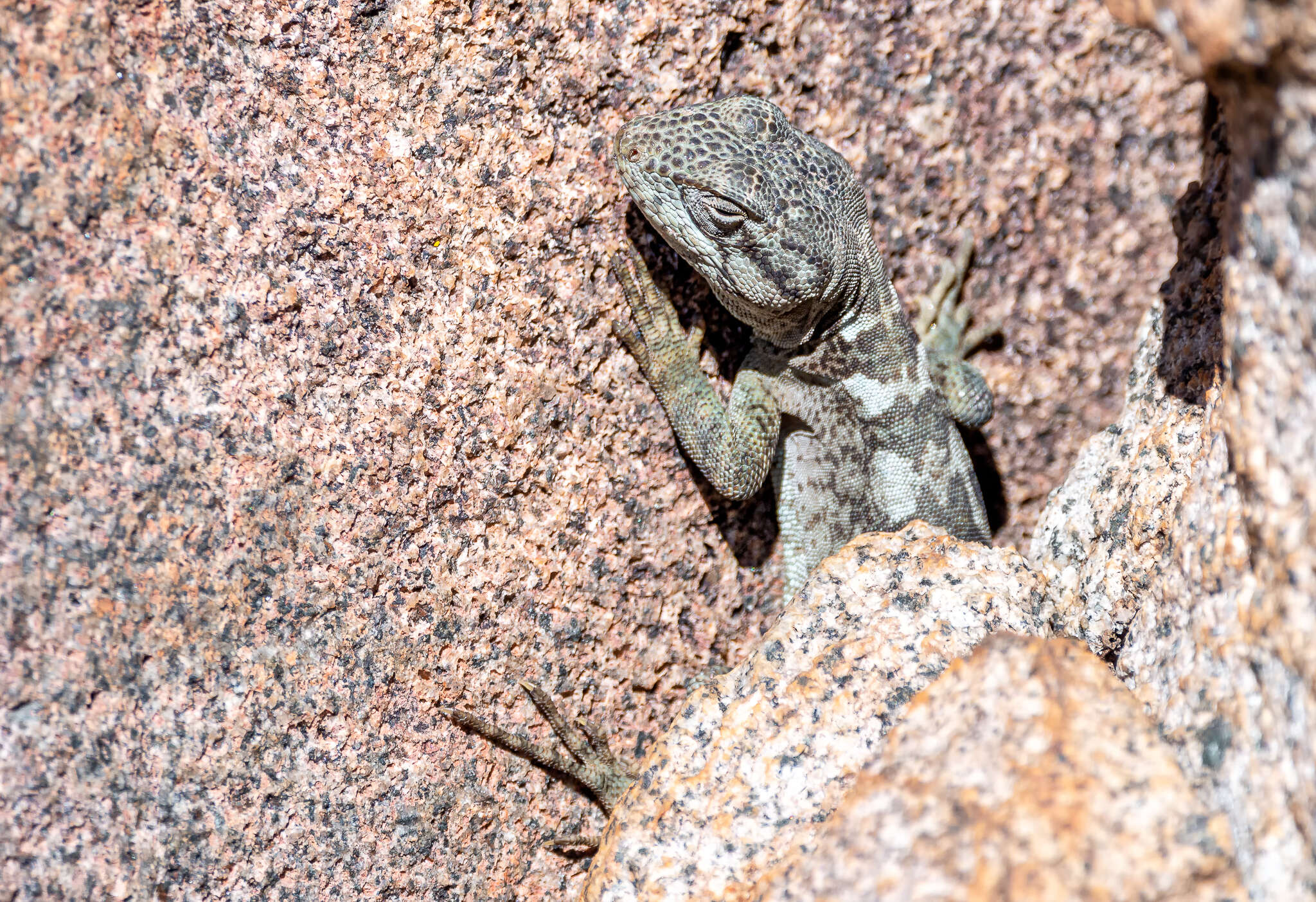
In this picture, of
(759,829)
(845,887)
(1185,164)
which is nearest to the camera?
(845,887)

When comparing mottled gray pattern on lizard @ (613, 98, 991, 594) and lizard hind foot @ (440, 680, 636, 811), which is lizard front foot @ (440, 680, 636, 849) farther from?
mottled gray pattern on lizard @ (613, 98, 991, 594)

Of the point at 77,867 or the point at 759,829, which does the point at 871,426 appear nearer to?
the point at 759,829

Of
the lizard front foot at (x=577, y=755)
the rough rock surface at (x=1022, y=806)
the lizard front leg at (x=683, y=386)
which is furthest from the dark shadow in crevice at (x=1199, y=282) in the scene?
the lizard front foot at (x=577, y=755)

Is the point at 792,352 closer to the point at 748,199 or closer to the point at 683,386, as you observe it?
the point at 683,386

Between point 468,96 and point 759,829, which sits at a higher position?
point 468,96

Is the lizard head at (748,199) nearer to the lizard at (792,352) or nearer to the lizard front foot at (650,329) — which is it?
the lizard at (792,352)

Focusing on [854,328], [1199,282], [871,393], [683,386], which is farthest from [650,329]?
[1199,282]

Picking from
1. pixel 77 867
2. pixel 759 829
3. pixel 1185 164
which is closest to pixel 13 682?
pixel 77 867

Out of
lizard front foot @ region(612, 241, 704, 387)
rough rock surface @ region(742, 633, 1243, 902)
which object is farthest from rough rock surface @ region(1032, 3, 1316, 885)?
lizard front foot @ region(612, 241, 704, 387)
